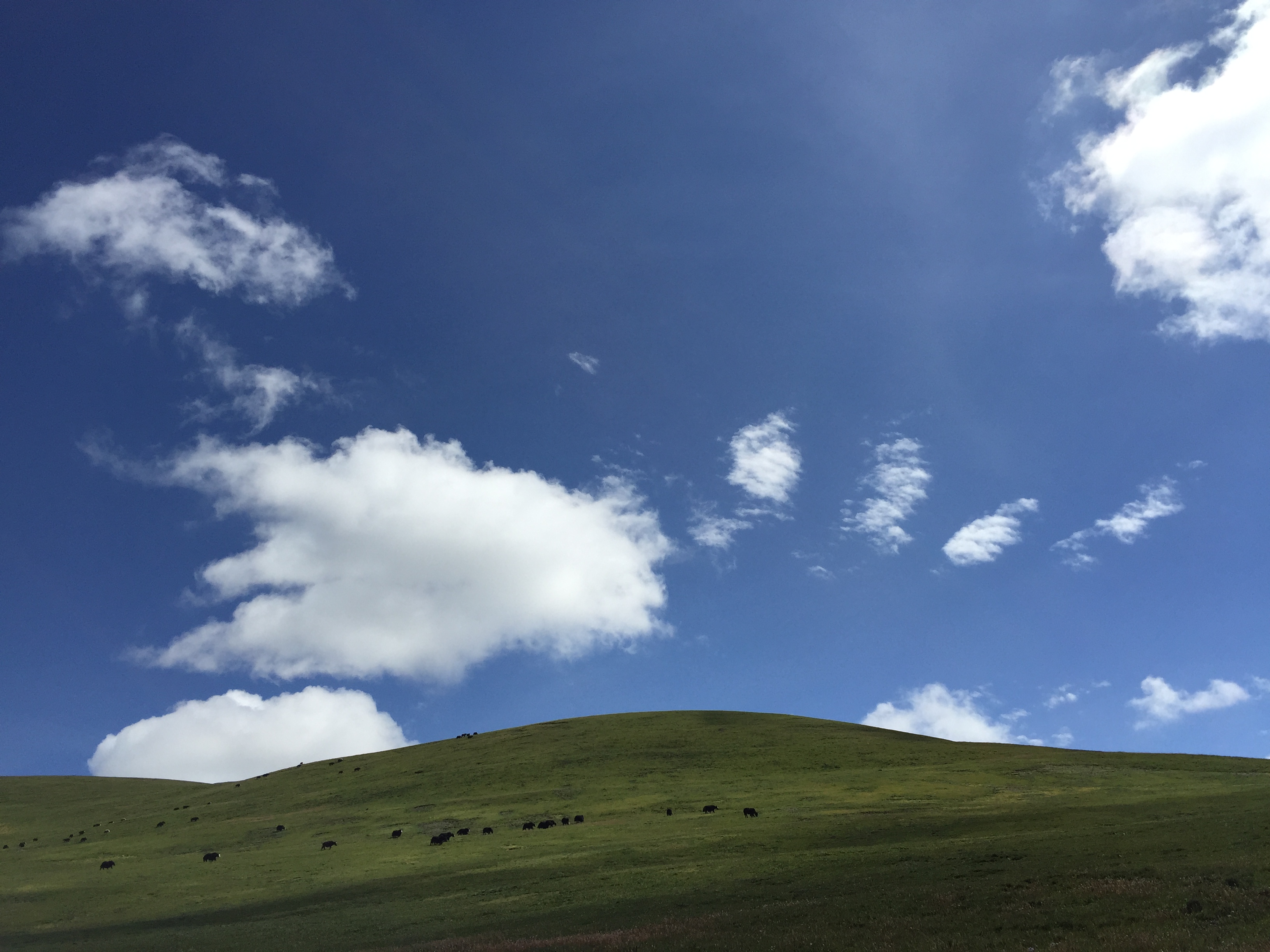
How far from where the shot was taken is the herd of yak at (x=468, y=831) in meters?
70.5

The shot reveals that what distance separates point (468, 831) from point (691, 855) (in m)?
31.4

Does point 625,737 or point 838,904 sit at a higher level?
point 625,737

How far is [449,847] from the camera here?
66625mm

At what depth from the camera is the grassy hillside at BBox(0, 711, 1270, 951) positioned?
2906 cm

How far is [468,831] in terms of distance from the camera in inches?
2904

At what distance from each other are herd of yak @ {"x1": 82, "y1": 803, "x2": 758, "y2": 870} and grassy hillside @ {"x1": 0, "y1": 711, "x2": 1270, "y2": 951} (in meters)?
1.23

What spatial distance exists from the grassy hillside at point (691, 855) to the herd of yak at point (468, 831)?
1232mm

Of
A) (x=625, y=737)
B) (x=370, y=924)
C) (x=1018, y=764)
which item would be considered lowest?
(x=370, y=924)

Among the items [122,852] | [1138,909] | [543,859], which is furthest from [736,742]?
[1138,909]

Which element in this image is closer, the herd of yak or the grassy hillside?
the grassy hillside

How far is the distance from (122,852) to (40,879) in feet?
51.8

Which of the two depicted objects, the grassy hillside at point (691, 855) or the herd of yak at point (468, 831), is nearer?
the grassy hillside at point (691, 855)

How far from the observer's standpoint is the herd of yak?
7048 cm

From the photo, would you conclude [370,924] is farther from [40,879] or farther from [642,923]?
[40,879]
